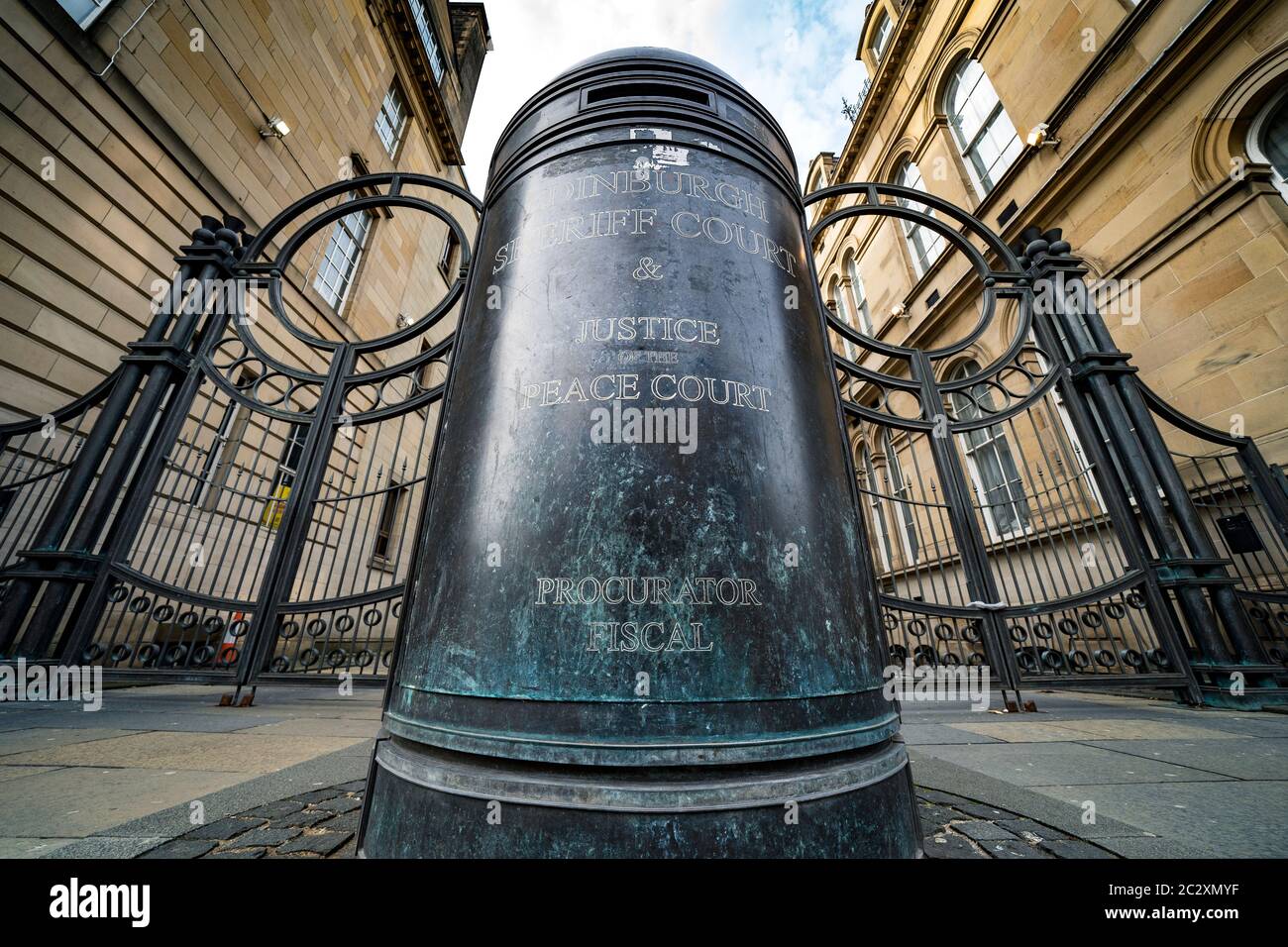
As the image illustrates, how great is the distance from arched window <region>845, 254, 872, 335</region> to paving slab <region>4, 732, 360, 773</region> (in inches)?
653

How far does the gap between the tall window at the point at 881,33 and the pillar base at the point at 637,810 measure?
22.7 m

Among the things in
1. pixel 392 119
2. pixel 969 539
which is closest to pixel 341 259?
pixel 392 119

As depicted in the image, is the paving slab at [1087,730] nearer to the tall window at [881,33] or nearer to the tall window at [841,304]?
the tall window at [841,304]

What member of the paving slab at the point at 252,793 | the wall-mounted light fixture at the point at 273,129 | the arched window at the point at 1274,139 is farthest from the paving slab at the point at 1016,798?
the wall-mounted light fixture at the point at 273,129

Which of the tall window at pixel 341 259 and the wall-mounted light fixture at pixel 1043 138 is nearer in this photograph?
the wall-mounted light fixture at pixel 1043 138

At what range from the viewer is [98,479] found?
4.18 meters

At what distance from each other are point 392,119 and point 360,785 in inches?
744

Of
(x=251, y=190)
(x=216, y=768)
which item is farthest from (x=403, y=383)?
(x=216, y=768)

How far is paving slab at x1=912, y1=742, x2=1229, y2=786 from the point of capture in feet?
6.99

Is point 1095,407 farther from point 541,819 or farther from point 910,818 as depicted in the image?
point 541,819

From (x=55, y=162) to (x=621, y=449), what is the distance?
9.44 meters

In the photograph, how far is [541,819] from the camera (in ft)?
3.83

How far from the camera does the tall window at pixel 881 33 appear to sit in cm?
1702
